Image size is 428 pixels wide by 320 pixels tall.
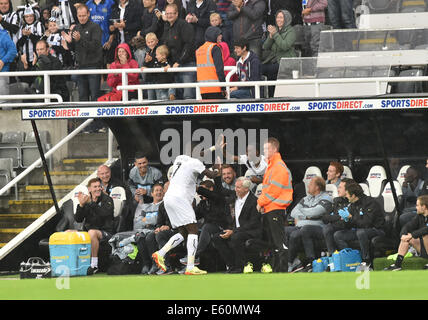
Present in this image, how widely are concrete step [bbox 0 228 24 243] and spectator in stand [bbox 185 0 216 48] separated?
4173mm

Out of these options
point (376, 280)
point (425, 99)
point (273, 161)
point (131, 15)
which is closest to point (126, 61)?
point (131, 15)

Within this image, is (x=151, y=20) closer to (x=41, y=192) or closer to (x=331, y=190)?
(x=41, y=192)

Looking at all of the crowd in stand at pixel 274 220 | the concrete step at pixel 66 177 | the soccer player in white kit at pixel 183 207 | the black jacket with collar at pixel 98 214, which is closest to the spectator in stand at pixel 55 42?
the concrete step at pixel 66 177

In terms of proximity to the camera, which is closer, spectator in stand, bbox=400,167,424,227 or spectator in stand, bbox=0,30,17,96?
spectator in stand, bbox=400,167,424,227

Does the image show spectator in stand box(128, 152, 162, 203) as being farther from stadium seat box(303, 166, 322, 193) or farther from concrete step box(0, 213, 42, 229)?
concrete step box(0, 213, 42, 229)

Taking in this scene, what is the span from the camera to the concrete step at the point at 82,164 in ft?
56.3

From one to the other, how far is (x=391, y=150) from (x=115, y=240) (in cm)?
403

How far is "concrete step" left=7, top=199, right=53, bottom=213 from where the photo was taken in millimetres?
17469

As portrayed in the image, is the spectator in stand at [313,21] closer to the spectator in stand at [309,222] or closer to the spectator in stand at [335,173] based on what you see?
the spectator in stand at [335,173]

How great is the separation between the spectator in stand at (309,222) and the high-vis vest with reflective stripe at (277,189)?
1.15 feet

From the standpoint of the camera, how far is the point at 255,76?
16.4 m

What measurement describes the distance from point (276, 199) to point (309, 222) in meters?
0.57

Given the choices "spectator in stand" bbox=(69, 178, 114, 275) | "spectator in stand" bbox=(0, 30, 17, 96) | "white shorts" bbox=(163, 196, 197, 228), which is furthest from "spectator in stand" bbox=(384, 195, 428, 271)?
"spectator in stand" bbox=(0, 30, 17, 96)

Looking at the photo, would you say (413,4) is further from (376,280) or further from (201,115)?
(376,280)
